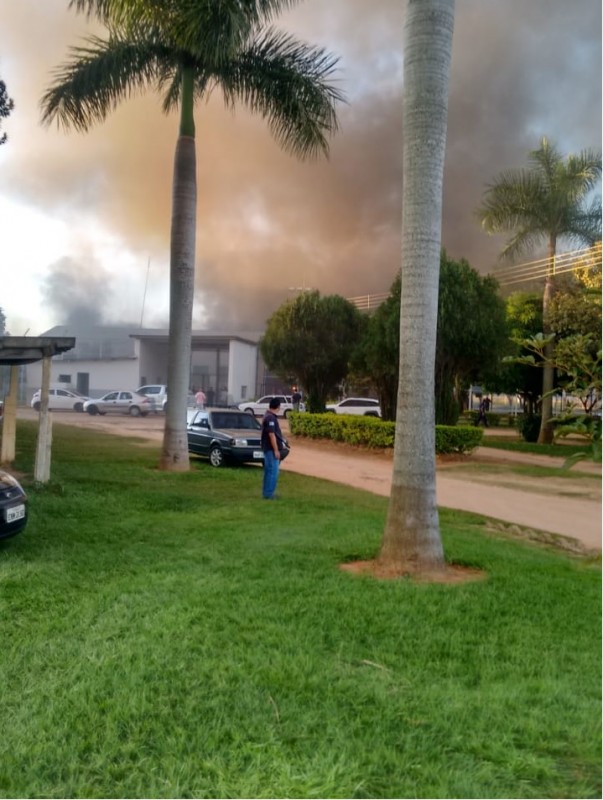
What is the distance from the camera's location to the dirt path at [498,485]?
389 inches

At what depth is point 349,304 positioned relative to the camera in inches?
1091

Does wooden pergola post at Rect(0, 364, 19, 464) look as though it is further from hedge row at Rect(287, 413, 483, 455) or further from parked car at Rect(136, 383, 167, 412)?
parked car at Rect(136, 383, 167, 412)

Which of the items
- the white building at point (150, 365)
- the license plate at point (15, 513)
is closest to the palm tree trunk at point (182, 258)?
the license plate at point (15, 513)

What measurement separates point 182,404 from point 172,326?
1536mm

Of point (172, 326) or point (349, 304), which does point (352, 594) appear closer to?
point (172, 326)

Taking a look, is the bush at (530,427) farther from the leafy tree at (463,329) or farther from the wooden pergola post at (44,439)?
the wooden pergola post at (44,439)

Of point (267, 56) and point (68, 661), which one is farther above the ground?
point (267, 56)

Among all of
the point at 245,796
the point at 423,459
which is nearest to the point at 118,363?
the point at 423,459

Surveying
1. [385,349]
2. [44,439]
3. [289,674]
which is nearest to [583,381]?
[289,674]

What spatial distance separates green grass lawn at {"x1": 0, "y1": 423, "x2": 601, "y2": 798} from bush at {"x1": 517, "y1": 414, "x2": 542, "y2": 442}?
19.3 meters

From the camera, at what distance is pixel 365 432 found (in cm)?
2091

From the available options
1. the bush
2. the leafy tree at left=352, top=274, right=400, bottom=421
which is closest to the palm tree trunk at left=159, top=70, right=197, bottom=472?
the leafy tree at left=352, top=274, right=400, bottom=421

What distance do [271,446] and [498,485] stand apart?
6.04m

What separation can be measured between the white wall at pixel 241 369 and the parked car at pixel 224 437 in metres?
31.7
